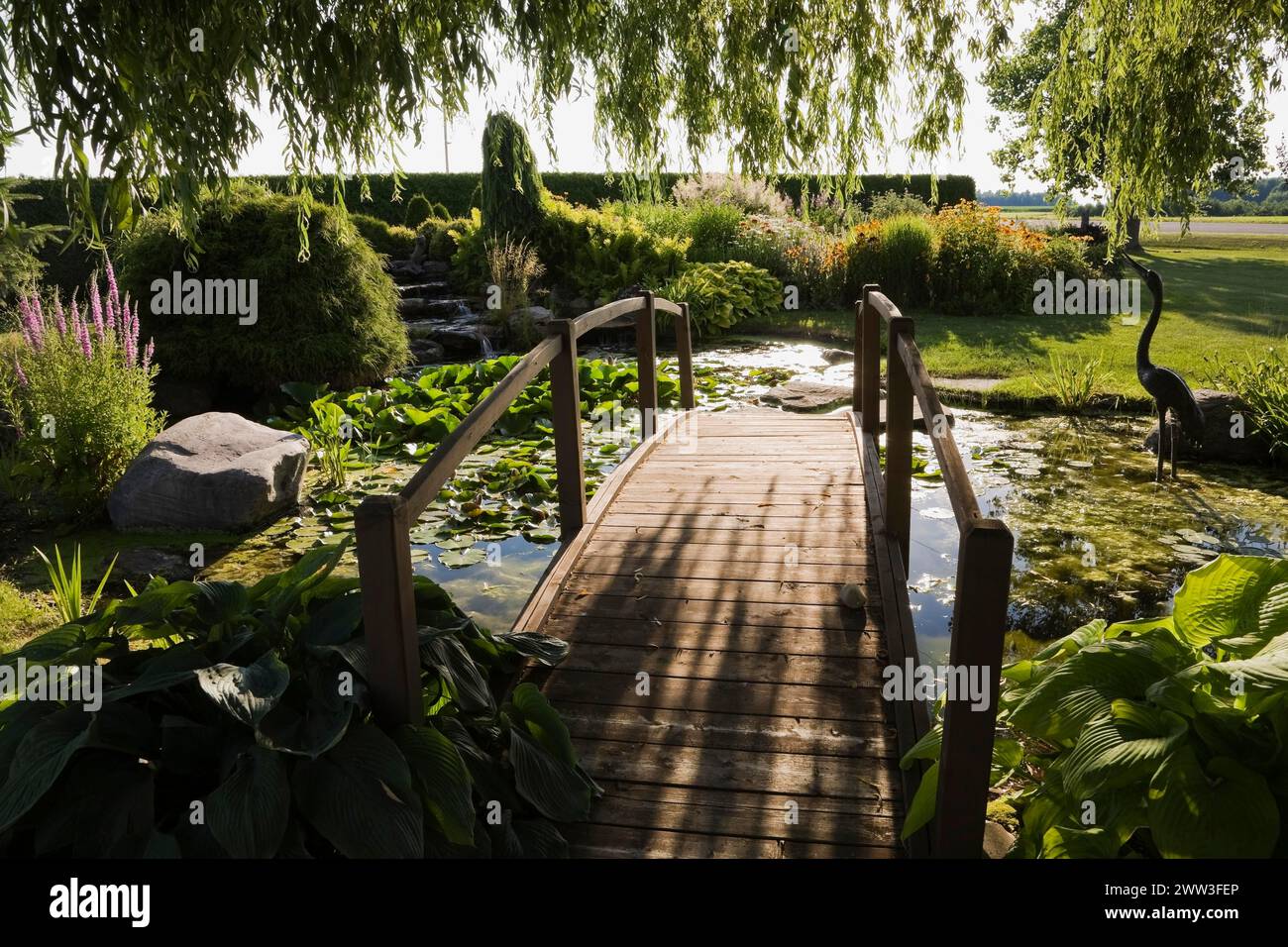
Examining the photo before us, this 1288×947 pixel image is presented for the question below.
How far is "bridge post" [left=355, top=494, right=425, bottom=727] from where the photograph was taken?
2318 mm

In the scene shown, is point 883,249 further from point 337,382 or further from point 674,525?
Result: point 674,525

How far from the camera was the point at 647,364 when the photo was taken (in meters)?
6.30

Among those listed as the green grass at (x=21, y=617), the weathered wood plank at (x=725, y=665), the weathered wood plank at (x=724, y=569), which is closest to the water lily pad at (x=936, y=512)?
the weathered wood plank at (x=724, y=569)

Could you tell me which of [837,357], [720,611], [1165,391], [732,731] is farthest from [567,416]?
[837,357]

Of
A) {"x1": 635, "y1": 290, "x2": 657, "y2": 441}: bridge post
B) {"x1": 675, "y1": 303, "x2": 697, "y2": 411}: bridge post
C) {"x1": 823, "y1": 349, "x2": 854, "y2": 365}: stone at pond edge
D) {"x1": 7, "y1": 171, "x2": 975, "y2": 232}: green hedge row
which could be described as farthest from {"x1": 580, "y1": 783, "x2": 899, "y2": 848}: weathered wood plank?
{"x1": 7, "y1": 171, "x2": 975, "y2": 232}: green hedge row

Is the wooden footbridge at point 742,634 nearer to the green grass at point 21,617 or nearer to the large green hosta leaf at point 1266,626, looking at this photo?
the large green hosta leaf at point 1266,626

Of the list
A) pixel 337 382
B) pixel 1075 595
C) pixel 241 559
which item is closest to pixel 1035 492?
pixel 1075 595

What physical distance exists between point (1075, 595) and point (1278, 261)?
19.1 meters

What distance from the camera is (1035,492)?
6.30 metres

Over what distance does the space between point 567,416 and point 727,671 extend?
1511mm

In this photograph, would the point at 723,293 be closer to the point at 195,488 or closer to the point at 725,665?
the point at 195,488

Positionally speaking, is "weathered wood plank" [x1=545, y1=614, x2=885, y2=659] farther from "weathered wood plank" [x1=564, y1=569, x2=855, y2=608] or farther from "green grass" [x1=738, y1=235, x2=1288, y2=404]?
"green grass" [x1=738, y1=235, x2=1288, y2=404]

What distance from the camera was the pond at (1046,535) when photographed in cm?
475

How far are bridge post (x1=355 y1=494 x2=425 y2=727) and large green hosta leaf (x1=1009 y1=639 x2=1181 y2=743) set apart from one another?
5.09 ft
